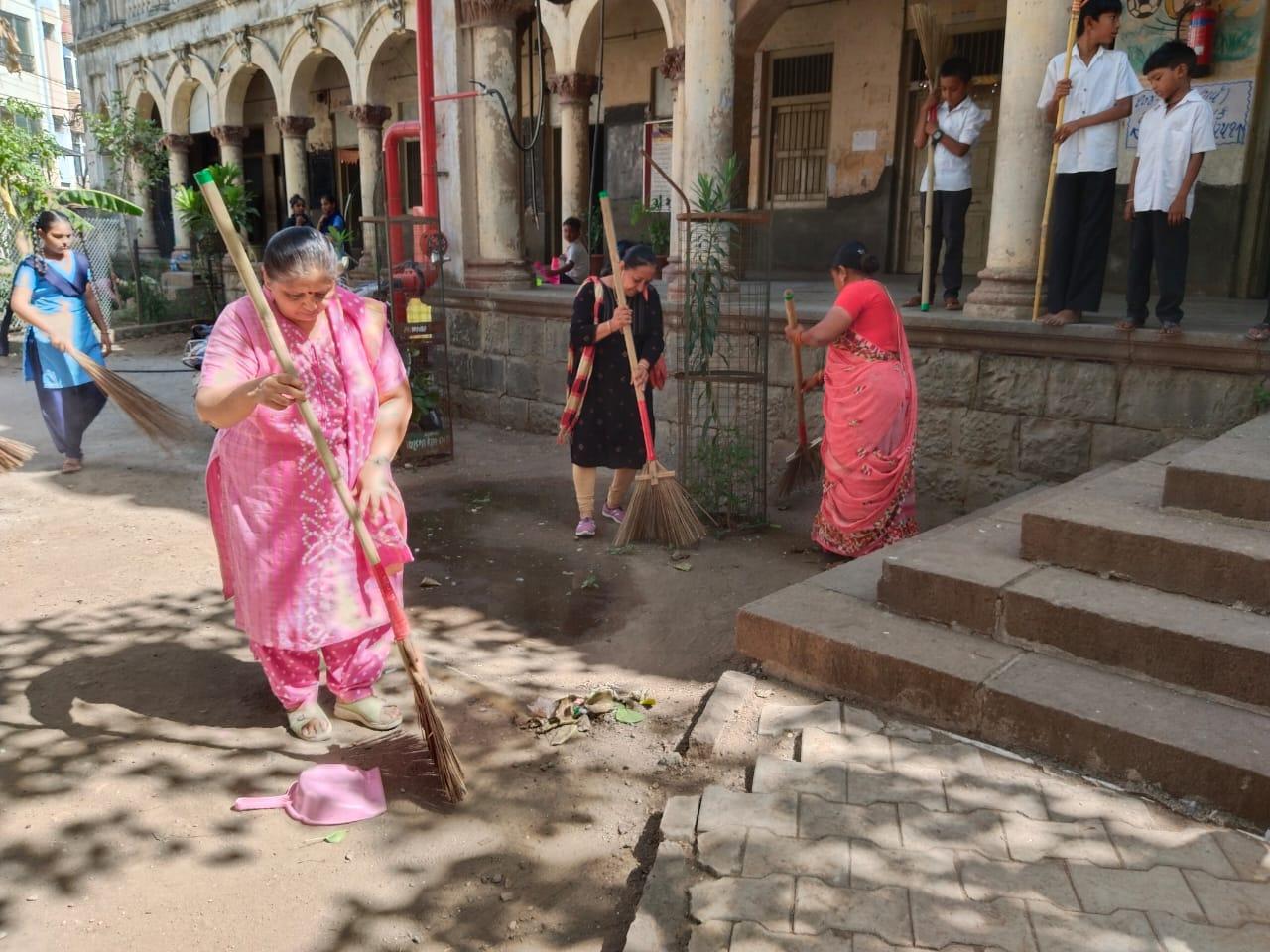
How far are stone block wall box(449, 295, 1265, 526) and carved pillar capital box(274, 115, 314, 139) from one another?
419 inches

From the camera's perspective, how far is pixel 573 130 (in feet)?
37.5

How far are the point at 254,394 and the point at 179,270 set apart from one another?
15787 millimetres

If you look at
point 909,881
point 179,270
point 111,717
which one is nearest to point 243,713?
point 111,717

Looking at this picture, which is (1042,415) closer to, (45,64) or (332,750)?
(332,750)

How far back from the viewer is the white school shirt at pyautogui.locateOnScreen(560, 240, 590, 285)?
10.6 metres

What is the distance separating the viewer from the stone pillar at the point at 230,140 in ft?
54.7

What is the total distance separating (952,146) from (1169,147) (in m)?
1.61

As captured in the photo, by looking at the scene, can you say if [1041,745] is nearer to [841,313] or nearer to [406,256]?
[841,313]

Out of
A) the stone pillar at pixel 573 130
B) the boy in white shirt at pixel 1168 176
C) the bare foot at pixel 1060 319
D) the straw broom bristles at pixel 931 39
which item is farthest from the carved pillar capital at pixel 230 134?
the boy in white shirt at pixel 1168 176

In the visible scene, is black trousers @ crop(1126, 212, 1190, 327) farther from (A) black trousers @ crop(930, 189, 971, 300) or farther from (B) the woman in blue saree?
(B) the woman in blue saree

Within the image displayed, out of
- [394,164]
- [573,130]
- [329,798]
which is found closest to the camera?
[329,798]

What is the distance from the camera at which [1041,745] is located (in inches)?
117

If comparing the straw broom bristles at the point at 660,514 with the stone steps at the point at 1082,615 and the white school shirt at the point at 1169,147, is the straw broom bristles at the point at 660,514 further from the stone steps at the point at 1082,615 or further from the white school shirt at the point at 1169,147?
the white school shirt at the point at 1169,147

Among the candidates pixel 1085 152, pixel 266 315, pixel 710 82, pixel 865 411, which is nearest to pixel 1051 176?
pixel 1085 152
